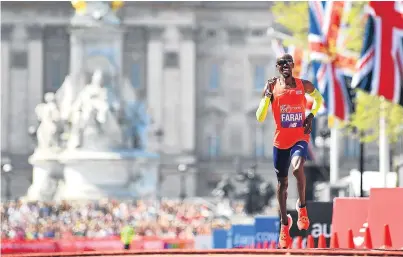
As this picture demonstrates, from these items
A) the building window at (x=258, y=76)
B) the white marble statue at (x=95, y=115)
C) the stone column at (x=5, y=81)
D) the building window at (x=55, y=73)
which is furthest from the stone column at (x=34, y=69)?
the white marble statue at (x=95, y=115)

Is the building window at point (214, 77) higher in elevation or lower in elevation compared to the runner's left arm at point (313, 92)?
higher

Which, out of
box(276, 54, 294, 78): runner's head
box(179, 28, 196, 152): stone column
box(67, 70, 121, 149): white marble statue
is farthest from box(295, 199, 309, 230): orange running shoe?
box(179, 28, 196, 152): stone column

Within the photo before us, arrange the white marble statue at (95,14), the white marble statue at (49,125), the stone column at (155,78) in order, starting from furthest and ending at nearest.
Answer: the stone column at (155,78) → the white marble statue at (49,125) → the white marble statue at (95,14)

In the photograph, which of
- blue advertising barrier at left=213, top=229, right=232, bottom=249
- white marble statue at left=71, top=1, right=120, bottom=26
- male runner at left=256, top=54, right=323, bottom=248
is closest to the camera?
male runner at left=256, top=54, right=323, bottom=248

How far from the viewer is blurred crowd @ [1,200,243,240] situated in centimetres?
5641

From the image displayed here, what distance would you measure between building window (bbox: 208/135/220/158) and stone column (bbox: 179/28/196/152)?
8.94 ft

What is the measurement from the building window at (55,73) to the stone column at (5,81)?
3.65 m

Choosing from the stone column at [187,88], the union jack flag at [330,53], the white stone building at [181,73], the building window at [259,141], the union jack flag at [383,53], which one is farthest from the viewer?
the building window at [259,141]

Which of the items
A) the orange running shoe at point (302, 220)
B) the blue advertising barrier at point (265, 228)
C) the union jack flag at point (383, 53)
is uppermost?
the union jack flag at point (383, 53)

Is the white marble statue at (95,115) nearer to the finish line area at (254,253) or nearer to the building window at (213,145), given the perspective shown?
the finish line area at (254,253)

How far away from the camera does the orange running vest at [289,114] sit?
1933 cm

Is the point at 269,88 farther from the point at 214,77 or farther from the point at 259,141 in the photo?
the point at 214,77

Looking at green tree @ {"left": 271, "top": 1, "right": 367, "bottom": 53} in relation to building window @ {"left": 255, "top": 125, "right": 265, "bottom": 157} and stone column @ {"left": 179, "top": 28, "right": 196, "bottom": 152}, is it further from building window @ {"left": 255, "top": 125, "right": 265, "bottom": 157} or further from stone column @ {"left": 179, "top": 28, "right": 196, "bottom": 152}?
building window @ {"left": 255, "top": 125, "right": 265, "bottom": 157}

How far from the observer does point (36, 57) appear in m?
130
